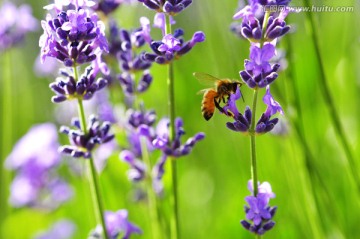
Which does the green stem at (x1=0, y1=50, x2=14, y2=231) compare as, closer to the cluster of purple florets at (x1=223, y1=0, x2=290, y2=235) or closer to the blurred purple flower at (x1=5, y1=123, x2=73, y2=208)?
the blurred purple flower at (x1=5, y1=123, x2=73, y2=208)

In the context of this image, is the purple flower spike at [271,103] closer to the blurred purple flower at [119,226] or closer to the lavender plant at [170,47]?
the lavender plant at [170,47]

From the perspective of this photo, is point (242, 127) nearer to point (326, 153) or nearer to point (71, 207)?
point (326, 153)

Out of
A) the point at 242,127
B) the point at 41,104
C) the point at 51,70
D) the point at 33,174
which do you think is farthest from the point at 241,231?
the point at 41,104

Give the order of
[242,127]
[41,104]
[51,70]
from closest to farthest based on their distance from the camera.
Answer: [242,127] → [51,70] → [41,104]

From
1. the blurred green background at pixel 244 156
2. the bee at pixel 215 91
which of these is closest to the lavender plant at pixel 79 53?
the bee at pixel 215 91

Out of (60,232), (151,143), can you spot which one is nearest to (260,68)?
(151,143)

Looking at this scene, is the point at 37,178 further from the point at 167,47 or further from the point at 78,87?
the point at 167,47

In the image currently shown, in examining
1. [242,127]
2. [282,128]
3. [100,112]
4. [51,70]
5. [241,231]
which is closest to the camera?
[242,127]
